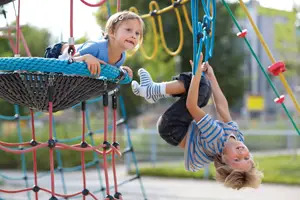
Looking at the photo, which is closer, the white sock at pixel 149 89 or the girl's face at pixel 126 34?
the girl's face at pixel 126 34

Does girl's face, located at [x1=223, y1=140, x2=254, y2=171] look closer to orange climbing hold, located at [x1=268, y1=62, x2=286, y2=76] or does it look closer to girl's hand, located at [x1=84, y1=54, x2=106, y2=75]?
orange climbing hold, located at [x1=268, y1=62, x2=286, y2=76]

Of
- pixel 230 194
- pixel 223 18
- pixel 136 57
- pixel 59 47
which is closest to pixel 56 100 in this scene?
pixel 59 47

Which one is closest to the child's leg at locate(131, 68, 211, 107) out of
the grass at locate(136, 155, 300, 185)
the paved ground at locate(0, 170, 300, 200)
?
the paved ground at locate(0, 170, 300, 200)

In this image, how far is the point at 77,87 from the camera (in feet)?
8.55

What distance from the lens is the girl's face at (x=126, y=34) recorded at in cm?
274

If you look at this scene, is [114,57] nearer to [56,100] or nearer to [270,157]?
[56,100]

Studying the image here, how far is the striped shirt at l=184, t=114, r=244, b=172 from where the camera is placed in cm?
281

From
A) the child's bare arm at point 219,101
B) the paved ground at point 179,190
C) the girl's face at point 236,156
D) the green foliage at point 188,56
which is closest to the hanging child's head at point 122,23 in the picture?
the child's bare arm at point 219,101

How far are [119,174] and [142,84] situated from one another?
715 centimetres

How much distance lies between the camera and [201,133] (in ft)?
9.34

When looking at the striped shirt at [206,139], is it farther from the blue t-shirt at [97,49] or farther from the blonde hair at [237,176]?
the blue t-shirt at [97,49]

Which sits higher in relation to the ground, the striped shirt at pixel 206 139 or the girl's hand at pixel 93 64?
the girl's hand at pixel 93 64

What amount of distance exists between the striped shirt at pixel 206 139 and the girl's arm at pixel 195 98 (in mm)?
35

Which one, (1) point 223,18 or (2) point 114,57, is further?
(1) point 223,18
